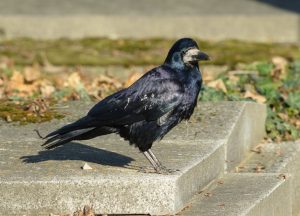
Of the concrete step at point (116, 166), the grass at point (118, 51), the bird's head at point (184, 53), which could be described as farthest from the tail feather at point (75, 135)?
the grass at point (118, 51)

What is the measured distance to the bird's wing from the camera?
6.95m

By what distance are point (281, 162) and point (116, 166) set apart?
1753mm

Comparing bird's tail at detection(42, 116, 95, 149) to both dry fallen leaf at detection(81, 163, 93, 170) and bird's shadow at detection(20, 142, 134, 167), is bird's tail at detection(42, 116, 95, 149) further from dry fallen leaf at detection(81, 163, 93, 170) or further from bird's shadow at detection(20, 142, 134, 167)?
bird's shadow at detection(20, 142, 134, 167)

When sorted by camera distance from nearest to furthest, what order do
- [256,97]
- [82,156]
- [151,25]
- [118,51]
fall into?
[82,156] < [256,97] < [118,51] < [151,25]

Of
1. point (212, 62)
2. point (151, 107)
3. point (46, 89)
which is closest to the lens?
point (151, 107)

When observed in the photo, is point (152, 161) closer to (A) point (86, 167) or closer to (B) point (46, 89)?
(A) point (86, 167)

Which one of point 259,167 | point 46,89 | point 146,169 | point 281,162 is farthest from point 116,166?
point 46,89

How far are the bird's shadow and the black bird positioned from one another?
278 mm

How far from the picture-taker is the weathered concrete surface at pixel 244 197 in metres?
6.85

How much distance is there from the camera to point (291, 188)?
808 cm

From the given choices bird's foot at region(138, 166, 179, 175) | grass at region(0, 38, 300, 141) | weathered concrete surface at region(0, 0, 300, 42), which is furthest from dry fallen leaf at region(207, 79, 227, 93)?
weathered concrete surface at region(0, 0, 300, 42)

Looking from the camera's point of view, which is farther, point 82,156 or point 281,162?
point 281,162

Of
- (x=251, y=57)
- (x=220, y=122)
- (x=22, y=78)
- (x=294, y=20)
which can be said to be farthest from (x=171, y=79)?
(x=294, y=20)

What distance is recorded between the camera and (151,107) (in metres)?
6.98
